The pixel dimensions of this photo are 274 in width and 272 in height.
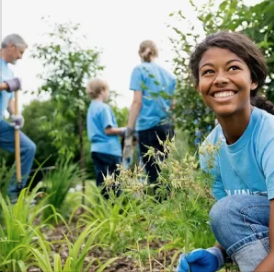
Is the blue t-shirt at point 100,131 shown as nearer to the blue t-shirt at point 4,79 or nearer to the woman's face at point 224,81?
the blue t-shirt at point 4,79


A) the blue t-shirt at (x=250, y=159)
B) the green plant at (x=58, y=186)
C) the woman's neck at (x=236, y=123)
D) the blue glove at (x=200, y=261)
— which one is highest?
the woman's neck at (x=236, y=123)

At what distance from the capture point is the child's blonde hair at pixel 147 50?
5078mm

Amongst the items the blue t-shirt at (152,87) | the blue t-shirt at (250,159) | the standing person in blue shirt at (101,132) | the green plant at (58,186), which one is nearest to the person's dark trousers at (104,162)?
the standing person in blue shirt at (101,132)

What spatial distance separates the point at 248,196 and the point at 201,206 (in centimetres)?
18

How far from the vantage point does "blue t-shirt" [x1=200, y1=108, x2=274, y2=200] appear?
6.40 ft

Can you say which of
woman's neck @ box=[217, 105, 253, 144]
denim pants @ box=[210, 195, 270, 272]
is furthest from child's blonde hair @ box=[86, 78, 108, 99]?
denim pants @ box=[210, 195, 270, 272]

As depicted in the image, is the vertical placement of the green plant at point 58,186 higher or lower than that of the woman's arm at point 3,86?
lower

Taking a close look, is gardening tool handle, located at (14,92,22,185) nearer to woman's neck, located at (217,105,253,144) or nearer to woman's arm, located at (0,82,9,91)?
woman's arm, located at (0,82,9,91)

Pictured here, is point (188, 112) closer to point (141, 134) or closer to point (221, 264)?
point (141, 134)

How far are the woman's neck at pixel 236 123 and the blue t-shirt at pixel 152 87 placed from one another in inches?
110

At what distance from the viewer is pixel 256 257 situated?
6.34ft

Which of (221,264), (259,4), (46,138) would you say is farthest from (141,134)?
(46,138)

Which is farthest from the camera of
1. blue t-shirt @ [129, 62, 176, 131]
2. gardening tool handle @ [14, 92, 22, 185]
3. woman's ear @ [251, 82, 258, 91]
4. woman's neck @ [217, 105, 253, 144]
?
gardening tool handle @ [14, 92, 22, 185]

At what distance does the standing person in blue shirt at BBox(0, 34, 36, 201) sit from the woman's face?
3.36m
